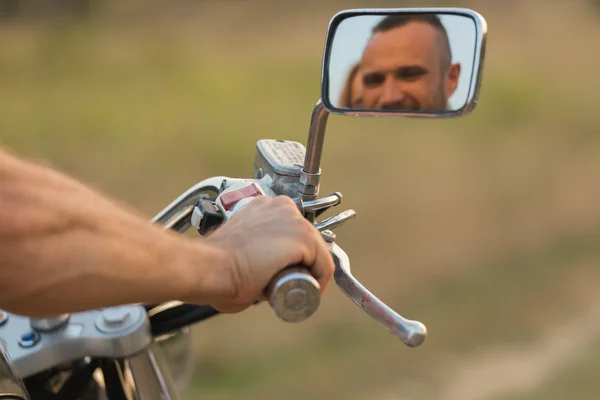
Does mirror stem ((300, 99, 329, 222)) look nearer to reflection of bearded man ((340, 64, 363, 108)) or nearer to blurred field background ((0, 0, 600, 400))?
reflection of bearded man ((340, 64, 363, 108))

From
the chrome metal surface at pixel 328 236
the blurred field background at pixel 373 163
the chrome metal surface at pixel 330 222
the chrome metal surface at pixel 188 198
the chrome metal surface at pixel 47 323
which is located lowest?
the blurred field background at pixel 373 163

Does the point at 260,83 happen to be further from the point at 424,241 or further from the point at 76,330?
the point at 76,330

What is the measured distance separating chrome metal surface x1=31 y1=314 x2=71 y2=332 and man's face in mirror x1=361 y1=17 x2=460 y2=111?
61 centimetres

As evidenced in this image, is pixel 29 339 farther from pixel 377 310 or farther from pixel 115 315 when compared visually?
pixel 377 310

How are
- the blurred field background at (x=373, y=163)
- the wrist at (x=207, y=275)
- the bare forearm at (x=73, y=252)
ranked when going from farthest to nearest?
the blurred field background at (x=373, y=163) < the wrist at (x=207, y=275) < the bare forearm at (x=73, y=252)

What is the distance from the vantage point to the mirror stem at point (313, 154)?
1135 millimetres

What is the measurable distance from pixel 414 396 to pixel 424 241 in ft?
4.41

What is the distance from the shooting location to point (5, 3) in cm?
650

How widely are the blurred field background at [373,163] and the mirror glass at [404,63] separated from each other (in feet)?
6.90

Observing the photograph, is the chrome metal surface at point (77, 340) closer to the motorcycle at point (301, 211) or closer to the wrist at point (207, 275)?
the motorcycle at point (301, 211)

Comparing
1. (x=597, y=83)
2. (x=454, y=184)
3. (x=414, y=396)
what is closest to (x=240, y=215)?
(x=414, y=396)

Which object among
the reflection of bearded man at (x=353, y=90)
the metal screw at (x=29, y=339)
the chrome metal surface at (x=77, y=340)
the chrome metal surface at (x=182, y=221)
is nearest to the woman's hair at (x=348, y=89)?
the reflection of bearded man at (x=353, y=90)

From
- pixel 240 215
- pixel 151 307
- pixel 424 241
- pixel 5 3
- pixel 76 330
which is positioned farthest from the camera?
pixel 5 3

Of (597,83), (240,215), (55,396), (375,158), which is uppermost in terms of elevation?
(240,215)
